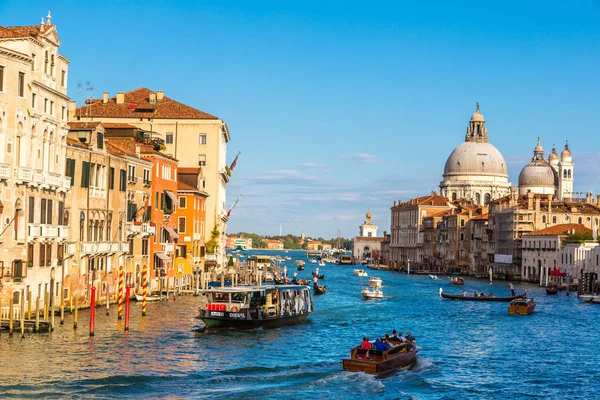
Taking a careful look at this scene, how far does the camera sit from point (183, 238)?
5612 cm

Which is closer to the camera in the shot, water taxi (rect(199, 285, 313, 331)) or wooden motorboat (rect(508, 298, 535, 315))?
water taxi (rect(199, 285, 313, 331))

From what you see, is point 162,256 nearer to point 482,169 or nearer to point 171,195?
point 171,195

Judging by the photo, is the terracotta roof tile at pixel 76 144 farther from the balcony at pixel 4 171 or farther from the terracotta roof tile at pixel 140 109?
the terracotta roof tile at pixel 140 109

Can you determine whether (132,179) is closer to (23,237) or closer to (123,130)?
(123,130)

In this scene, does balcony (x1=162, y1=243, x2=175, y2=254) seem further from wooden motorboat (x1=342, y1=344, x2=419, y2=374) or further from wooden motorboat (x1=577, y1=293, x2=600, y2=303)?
wooden motorboat (x1=342, y1=344, x2=419, y2=374)

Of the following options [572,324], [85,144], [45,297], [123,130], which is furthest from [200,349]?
[123,130]

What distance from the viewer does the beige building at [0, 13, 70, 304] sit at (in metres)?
31.2

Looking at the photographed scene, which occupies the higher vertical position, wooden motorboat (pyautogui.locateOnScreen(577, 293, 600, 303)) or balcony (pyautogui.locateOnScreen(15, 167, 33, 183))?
balcony (pyautogui.locateOnScreen(15, 167, 33, 183))

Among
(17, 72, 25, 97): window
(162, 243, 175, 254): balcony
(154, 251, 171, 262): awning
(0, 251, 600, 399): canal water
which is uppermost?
(17, 72, 25, 97): window

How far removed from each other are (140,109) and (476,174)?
100186 mm

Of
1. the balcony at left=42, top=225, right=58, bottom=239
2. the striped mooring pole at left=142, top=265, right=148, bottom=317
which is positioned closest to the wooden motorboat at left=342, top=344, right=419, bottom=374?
the balcony at left=42, top=225, right=58, bottom=239

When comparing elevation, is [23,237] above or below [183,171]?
below

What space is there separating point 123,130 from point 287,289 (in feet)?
53.0

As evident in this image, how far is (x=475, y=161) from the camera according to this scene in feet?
523
